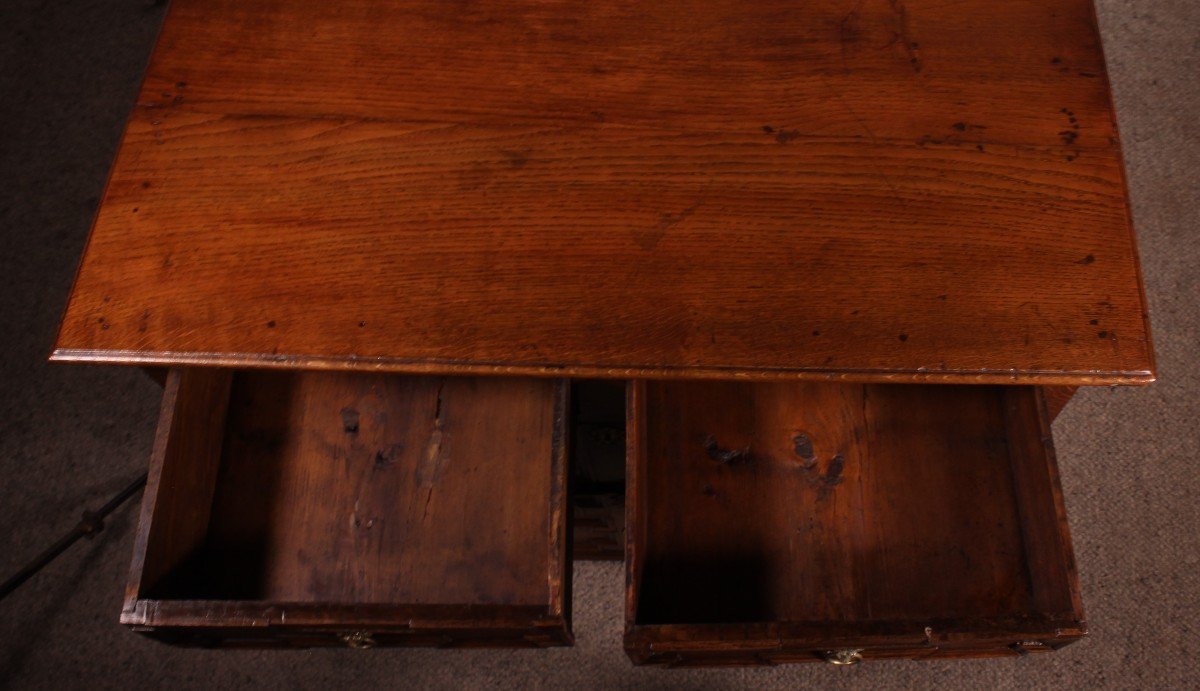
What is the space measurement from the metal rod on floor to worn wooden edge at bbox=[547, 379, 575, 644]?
0.89 meters

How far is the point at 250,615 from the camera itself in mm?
826

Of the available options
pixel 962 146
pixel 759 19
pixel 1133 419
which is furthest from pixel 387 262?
pixel 1133 419

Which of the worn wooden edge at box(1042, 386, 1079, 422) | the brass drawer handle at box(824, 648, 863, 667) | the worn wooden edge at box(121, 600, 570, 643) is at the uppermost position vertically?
the worn wooden edge at box(1042, 386, 1079, 422)

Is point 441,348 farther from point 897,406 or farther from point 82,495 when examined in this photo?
point 82,495

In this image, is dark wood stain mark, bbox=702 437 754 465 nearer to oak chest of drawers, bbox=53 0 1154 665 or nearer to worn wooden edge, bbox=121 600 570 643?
oak chest of drawers, bbox=53 0 1154 665

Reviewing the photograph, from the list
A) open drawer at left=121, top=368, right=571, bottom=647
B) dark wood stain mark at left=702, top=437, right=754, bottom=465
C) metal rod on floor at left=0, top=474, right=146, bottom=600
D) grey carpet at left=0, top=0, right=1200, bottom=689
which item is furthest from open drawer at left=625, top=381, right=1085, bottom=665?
metal rod on floor at left=0, top=474, right=146, bottom=600

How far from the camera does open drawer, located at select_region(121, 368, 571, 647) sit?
0.90 m

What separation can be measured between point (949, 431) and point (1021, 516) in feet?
0.42

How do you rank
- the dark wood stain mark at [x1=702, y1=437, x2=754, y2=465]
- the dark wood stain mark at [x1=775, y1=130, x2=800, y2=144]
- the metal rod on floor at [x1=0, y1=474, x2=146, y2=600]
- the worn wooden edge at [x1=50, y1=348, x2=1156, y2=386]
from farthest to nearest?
1. the metal rod on floor at [x1=0, y1=474, x2=146, y2=600]
2. the dark wood stain mark at [x1=702, y1=437, x2=754, y2=465]
3. the dark wood stain mark at [x1=775, y1=130, x2=800, y2=144]
4. the worn wooden edge at [x1=50, y1=348, x2=1156, y2=386]

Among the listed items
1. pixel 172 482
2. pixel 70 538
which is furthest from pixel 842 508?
pixel 70 538

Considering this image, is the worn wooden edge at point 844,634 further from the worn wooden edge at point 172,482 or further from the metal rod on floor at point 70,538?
the metal rod on floor at point 70,538

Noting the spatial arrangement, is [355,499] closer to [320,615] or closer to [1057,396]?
[320,615]

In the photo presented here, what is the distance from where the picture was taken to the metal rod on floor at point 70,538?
1283mm

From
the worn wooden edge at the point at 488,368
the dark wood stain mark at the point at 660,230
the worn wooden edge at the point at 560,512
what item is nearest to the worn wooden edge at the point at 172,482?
the worn wooden edge at the point at 488,368
